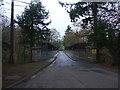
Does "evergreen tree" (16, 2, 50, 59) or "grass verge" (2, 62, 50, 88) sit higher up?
"evergreen tree" (16, 2, 50, 59)

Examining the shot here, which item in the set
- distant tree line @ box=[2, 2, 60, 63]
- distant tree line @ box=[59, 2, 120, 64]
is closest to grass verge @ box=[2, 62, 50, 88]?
distant tree line @ box=[59, 2, 120, 64]

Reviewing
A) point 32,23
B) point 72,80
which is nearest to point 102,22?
point 32,23

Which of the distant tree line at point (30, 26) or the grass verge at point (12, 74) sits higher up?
the distant tree line at point (30, 26)

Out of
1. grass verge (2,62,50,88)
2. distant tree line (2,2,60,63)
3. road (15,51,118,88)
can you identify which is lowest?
road (15,51,118,88)

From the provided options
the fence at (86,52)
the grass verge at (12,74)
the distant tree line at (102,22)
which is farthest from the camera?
the fence at (86,52)

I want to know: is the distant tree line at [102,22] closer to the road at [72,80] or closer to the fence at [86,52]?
the fence at [86,52]

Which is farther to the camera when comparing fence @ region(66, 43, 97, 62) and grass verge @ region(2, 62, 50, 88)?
fence @ region(66, 43, 97, 62)

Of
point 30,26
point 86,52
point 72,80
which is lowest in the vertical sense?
point 72,80

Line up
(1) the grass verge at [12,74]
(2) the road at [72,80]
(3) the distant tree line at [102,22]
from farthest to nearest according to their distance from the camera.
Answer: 1. (3) the distant tree line at [102,22]
2. (1) the grass verge at [12,74]
3. (2) the road at [72,80]

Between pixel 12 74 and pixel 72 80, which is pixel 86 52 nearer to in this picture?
pixel 12 74

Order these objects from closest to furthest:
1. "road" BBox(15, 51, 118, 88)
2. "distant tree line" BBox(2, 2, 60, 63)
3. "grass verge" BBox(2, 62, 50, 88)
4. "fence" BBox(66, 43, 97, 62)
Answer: "road" BBox(15, 51, 118, 88)
"grass verge" BBox(2, 62, 50, 88)
"fence" BBox(66, 43, 97, 62)
"distant tree line" BBox(2, 2, 60, 63)

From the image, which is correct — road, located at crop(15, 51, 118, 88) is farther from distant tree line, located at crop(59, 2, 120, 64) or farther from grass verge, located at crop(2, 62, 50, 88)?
distant tree line, located at crop(59, 2, 120, 64)

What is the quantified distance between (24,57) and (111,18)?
49.1ft

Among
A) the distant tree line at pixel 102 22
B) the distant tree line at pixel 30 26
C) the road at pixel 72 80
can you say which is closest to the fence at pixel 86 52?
the distant tree line at pixel 102 22
